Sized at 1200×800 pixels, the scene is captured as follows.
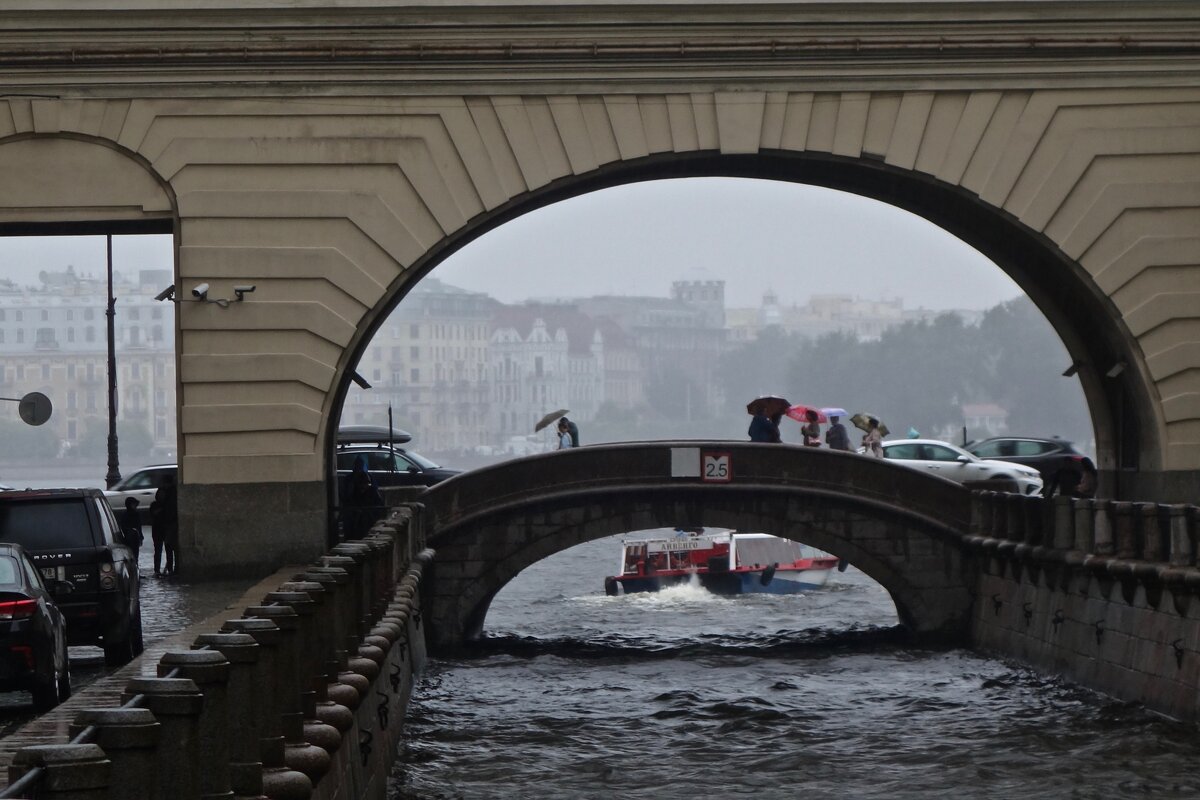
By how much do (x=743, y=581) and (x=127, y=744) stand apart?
1724 inches

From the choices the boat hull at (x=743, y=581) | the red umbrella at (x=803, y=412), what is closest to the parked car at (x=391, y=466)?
the red umbrella at (x=803, y=412)

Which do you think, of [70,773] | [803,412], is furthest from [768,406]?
[70,773]

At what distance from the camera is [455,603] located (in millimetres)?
28922

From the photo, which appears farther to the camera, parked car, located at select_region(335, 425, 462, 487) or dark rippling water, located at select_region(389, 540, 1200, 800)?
parked car, located at select_region(335, 425, 462, 487)

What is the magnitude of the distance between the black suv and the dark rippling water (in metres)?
3.33

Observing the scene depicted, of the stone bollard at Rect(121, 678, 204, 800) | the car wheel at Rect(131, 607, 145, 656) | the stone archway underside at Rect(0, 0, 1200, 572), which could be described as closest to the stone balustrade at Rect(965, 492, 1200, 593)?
the stone archway underside at Rect(0, 0, 1200, 572)

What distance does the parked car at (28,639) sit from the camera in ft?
39.4

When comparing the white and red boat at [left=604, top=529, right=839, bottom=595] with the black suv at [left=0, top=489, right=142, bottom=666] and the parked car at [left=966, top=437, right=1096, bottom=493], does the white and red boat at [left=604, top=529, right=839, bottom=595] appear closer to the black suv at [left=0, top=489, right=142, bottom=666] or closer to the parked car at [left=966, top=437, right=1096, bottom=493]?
the parked car at [left=966, top=437, right=1096, bottom=493]

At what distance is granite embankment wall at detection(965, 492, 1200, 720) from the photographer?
19562 mm

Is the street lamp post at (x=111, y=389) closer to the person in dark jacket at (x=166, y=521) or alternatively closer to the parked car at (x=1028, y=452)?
the person in dark jacket at (x=166, y=521)

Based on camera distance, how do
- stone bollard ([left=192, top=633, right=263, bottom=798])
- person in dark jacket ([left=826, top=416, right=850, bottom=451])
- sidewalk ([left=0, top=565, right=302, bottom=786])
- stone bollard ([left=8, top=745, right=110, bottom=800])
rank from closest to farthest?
stone bollard ([left=8, top=745, right=110, bottom=800])
stone bollard ([left=192, top=633, right=263, bottom=798])
sidewalk ([left=0, top=565, right=302, bottom=786])
person in dark jacket ([left=826, top=416, right=850, bottom=451])

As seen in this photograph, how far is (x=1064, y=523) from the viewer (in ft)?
77.6

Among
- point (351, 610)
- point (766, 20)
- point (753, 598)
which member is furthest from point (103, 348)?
point (351, 610)

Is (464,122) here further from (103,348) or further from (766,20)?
(103,348)
